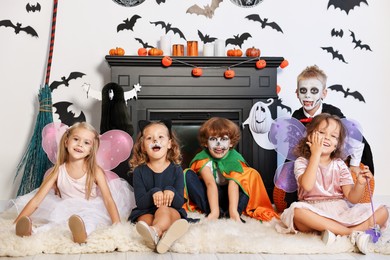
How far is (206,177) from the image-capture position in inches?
114

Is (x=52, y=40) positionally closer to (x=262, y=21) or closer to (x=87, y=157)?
(x=87, y=157)

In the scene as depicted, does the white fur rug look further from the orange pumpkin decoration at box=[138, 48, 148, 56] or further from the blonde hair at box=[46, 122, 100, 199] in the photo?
the orange pumpkin decoration at box=[138, 48, 148, 56]

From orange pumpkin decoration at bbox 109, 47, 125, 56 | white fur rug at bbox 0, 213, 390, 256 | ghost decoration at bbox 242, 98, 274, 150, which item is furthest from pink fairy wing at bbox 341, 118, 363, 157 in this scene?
orange pumpkin decoration at bbox 109, 47, 125, 56

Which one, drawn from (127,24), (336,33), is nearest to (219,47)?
(127,24)

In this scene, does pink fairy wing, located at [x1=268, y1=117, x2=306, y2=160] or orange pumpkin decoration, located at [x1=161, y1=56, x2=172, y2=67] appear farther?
orange pumpkin decoration, located at [x1=161, y1=56, x2=172, y2=67]

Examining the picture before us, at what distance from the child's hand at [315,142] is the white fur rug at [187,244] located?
1.29 feet

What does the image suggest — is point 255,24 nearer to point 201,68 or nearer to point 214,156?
Result: point 201,68

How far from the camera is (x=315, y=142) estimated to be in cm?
246

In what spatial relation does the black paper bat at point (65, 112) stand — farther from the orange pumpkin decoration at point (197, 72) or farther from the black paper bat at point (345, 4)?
the black paper bat at point (345, 4)

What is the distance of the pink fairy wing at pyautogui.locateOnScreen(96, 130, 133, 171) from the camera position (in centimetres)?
273

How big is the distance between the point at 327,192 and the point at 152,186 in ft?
2.68

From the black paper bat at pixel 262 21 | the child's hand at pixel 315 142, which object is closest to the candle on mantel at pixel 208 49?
the black paper bat at pixel 262 21

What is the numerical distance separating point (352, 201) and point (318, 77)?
0.91m

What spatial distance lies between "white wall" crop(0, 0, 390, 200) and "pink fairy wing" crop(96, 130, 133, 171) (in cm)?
85
